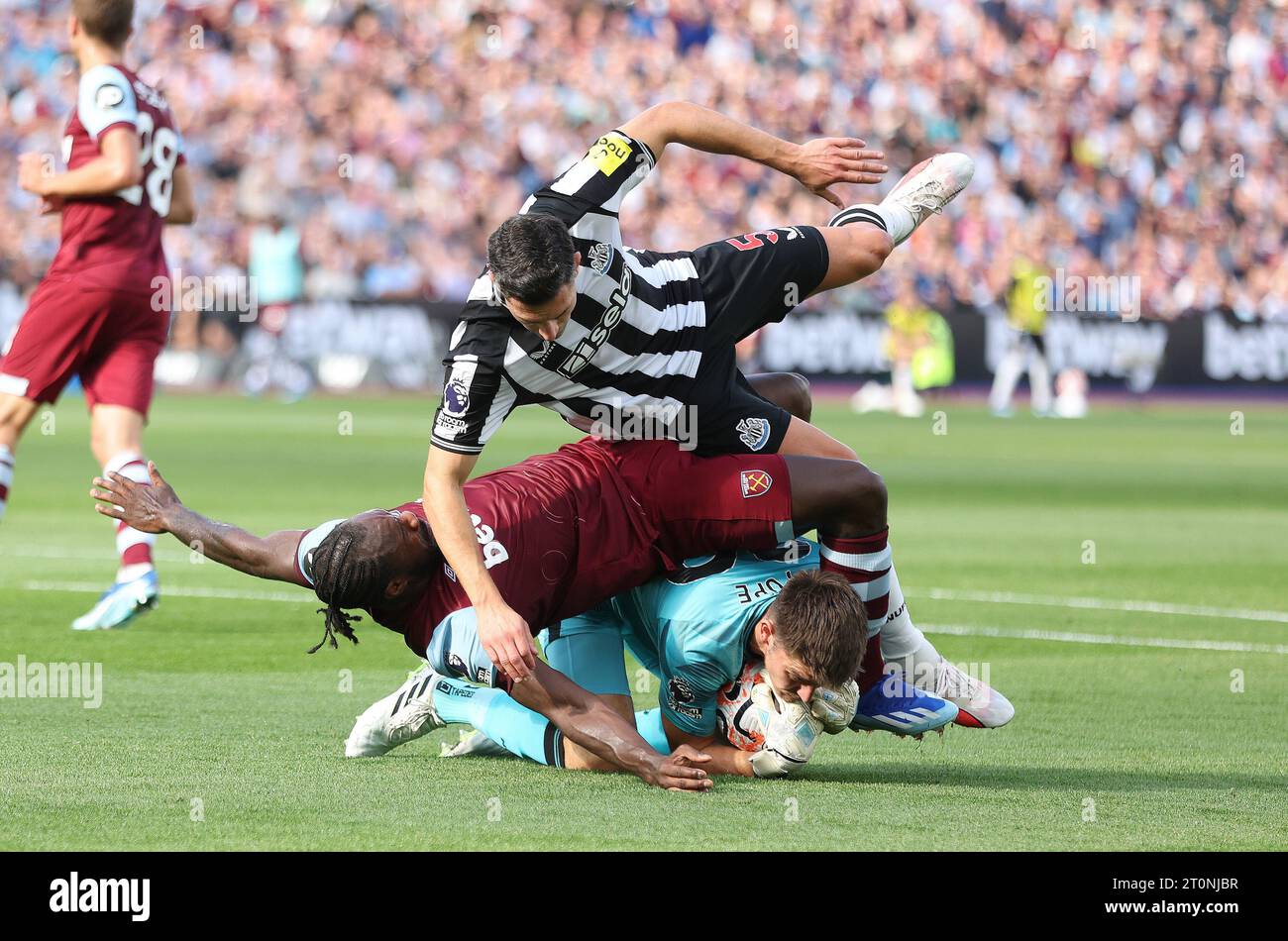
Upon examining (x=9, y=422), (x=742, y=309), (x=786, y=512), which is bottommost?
(x=786, y=512)

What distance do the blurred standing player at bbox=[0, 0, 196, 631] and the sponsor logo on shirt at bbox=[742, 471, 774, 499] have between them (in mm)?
3555

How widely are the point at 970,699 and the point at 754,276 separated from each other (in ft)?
5.11

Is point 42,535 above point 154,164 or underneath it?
underneath

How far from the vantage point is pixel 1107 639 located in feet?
29.4

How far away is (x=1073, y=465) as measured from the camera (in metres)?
19.0

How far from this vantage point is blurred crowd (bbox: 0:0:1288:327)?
97.4 feet

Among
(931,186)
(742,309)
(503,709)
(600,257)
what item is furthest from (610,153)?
(503,709)

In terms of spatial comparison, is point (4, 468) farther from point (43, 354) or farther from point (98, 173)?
point (98, 173)

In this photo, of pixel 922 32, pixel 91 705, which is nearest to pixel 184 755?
pixel 91 705

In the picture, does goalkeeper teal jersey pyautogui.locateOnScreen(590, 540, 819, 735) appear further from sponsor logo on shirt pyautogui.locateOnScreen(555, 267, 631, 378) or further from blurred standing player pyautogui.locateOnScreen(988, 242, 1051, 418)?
blurred standing player pyautogui.locateOnScreen(988, 242, 1051, 418)

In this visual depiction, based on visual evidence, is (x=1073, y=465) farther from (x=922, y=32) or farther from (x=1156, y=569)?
(x=922, y=32)

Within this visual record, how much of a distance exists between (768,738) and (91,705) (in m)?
2.56

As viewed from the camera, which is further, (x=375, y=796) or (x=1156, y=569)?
(x=1156, y=569)
